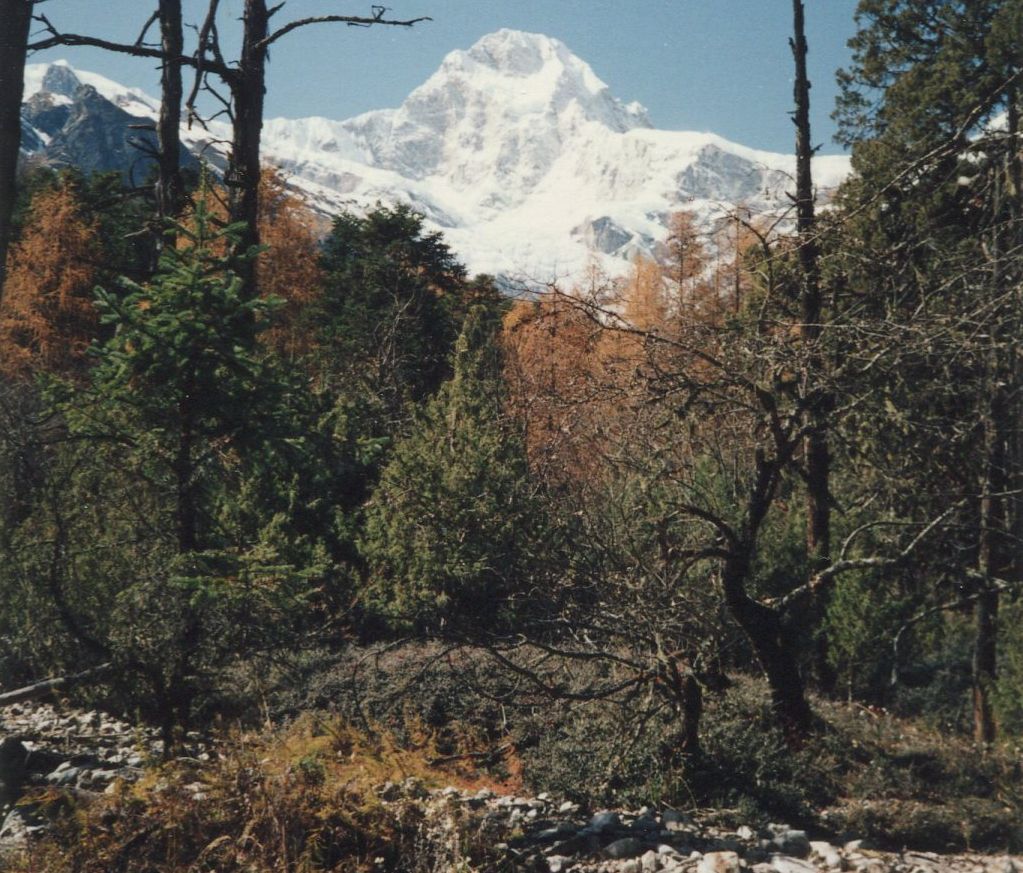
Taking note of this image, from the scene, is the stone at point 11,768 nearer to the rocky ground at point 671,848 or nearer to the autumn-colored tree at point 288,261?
the rocky ground at point 671,848

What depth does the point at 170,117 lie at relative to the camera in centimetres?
751

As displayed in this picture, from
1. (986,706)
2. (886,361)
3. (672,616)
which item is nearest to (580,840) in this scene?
(672,616)

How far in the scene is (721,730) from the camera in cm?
635

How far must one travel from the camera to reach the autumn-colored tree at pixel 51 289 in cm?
1634

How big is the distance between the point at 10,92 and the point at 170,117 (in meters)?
4.27

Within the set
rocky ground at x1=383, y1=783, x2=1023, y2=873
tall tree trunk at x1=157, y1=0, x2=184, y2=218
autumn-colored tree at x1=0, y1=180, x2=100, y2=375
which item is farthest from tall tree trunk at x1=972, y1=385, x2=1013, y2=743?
autumn-colored tree at x1=0, y1=180, x2=100, y2=375

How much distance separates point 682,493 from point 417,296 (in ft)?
37.5

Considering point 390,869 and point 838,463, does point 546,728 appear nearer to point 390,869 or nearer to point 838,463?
point 390,869

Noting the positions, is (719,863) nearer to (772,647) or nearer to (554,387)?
(772,647)

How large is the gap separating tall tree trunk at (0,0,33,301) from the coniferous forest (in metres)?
0.02

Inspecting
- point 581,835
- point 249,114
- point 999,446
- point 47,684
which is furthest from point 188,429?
point 999,446

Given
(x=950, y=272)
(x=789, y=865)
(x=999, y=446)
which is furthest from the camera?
(x=999, y=446)

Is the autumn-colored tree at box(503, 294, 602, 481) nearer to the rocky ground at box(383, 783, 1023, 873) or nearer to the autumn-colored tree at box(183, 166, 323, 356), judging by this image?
the rocky ground at box(383, 783, 1023, 873)

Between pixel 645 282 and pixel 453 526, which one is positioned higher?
pixel 645 282
